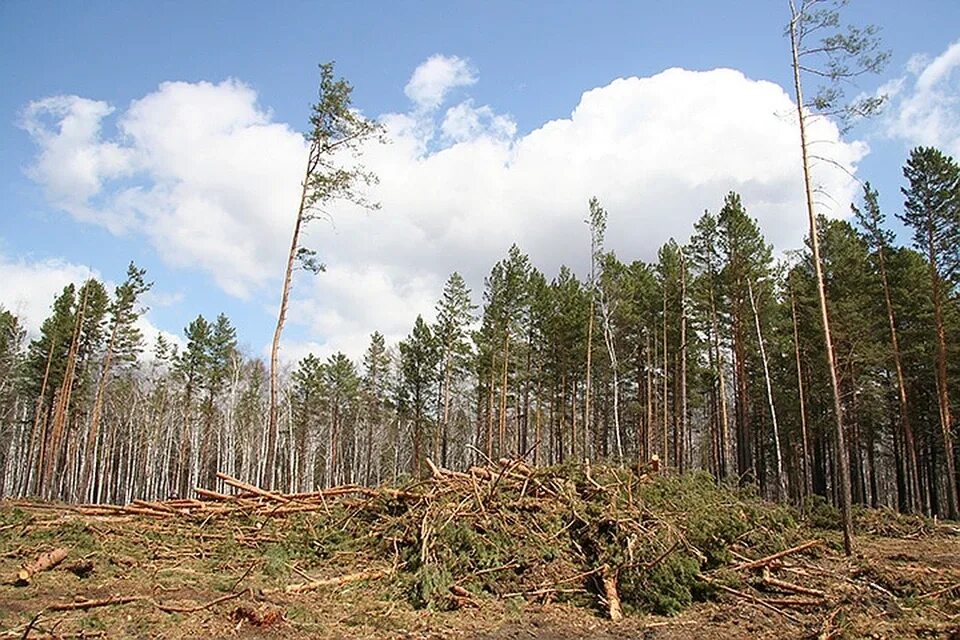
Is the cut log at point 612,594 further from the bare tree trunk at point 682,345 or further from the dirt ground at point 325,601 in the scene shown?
the bare tree trunk at point 682,345

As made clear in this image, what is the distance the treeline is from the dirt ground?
289 inches

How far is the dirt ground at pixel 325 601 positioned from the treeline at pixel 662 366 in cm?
733

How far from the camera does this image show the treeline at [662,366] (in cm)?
2378

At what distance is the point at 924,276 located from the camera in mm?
24875

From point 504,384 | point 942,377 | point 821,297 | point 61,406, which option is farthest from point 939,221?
point 61,406

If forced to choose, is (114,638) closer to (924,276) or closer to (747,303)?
(747,303)

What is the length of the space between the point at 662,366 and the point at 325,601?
27803 millimetres

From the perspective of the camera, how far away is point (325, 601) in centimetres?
745

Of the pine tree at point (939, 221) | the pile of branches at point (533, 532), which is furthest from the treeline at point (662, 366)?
the pile of branches at point (533, 532)

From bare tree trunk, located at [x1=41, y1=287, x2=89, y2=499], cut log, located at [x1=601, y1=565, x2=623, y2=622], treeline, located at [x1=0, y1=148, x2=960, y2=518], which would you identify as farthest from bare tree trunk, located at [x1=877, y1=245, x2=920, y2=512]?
bare tree trunk, located at [x1=41, y1=287, x2=89, y2=499]

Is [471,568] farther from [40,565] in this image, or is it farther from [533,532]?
[40,565]

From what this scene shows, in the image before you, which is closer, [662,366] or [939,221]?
[939,221]

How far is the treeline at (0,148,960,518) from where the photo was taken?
23.8 m

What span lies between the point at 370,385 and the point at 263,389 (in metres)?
13.3
